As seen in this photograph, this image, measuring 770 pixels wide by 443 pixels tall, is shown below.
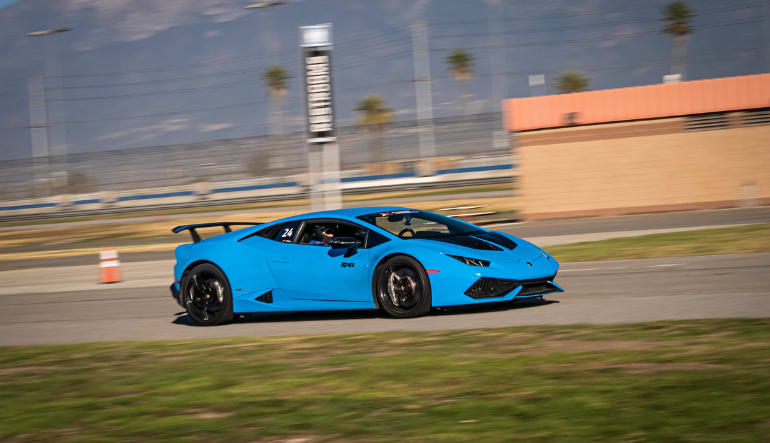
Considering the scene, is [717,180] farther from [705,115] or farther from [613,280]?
[613,280]

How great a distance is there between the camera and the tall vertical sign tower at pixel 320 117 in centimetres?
1889

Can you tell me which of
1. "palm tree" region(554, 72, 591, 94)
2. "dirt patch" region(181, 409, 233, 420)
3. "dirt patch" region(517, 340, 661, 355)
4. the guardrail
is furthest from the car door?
"palm tree" region(554, 72, 591, 94)

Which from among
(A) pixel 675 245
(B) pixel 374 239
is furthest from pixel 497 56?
(B) pixel 374 239

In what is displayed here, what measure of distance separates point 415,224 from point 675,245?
750 cm

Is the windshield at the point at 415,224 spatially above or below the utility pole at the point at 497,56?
below

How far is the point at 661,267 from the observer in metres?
12.9

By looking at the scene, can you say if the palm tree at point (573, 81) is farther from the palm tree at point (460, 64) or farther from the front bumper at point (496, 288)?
the front bumper at point (496, 288)

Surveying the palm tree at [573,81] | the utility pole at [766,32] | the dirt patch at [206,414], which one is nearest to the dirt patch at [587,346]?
the dirt patch at [206,414]

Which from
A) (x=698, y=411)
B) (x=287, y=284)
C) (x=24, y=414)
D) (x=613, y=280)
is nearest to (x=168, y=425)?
(x=24, y=414)

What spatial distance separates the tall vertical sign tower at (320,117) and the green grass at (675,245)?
4628 millimetres

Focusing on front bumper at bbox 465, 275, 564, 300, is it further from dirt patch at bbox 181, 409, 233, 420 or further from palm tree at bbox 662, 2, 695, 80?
palm tree at bbox 662, 2, 695, 80

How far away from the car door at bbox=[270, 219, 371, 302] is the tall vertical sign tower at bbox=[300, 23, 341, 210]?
851 cm

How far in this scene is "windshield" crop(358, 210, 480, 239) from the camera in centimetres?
982

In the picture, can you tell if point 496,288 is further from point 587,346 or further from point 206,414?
point 206,414
